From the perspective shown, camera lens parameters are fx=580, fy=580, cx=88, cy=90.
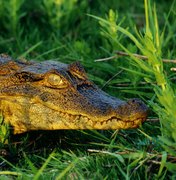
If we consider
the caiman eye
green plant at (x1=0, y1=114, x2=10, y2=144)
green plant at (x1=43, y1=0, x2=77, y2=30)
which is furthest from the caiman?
green plant at (x1=43, y1=0, x2=77, y2=30)

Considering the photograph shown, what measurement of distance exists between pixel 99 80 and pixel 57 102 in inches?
45.2

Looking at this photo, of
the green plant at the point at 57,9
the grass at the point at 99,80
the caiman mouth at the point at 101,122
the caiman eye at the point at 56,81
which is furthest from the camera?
the green plant at the point at 57,9

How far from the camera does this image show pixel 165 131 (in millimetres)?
3621

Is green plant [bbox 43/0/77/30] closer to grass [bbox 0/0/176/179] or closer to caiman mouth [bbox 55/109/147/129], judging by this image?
grass [bbox 0/0/176/179]

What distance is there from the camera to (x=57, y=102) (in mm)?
4230

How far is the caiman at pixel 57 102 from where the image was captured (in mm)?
4066

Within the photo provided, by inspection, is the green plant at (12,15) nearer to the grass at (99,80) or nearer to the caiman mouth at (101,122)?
the grass at (99,80)

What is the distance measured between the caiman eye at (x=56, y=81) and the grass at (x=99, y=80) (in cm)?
45

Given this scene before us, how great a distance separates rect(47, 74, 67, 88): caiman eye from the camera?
432 cm

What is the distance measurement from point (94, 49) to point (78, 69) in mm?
1665

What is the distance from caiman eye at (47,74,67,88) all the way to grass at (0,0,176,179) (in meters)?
0.45

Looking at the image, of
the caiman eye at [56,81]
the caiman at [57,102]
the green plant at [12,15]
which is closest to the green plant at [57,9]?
the green plant at [12,15]

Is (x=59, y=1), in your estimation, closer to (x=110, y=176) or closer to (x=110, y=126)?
(x=110, y=126)

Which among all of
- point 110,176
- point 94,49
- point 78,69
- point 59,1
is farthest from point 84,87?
point 59,1
